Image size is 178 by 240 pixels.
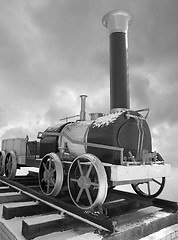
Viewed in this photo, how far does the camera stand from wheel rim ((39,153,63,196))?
13.9 feet

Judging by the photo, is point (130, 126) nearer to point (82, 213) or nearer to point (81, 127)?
point (81, 127)

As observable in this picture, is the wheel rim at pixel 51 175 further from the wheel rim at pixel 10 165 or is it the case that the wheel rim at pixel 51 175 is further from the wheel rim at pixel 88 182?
the wheel rim at pixel 10 165

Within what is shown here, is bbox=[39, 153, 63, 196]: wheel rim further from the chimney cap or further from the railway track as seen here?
the chimney cap

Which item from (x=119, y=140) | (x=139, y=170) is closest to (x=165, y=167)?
(x=139, y=170)

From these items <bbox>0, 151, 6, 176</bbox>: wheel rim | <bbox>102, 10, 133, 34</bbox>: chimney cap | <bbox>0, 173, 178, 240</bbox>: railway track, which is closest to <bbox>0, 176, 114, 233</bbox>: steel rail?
<bbox>0, 173, 178, 240</bbox>: railway track

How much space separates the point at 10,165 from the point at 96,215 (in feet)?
14.1

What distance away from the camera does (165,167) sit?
170 inches

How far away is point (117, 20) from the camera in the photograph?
6195 mm

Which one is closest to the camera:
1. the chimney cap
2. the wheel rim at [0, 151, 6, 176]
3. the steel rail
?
the steel rail

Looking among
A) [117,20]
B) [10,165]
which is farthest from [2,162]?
[117,20]

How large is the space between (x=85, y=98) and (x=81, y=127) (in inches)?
37.8

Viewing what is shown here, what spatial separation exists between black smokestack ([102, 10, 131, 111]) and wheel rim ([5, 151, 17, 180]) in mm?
3269

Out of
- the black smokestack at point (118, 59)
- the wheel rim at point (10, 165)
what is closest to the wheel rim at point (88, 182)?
the black smokestack at point (118, 59)

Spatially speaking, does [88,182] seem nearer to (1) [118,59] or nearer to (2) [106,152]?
(2) [106,152]
